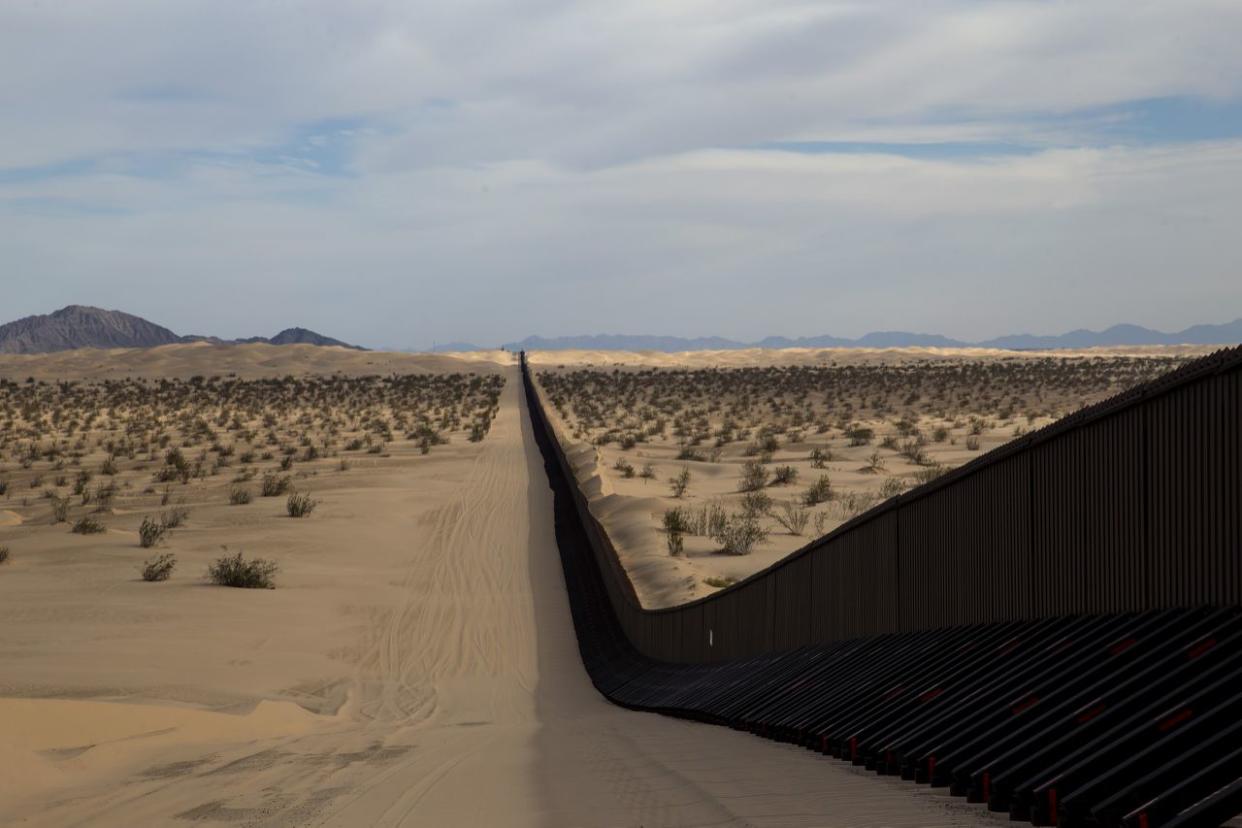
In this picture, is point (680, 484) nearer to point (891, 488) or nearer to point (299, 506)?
point (891, 488)

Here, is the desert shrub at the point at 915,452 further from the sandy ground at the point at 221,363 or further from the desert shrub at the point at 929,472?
the sandy ground at the point at 221,363

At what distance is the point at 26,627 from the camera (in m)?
21.4

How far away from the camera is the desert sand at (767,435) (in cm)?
3083

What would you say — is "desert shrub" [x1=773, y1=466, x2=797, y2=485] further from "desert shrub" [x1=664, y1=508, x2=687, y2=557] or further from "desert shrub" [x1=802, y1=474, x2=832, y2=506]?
"desert shrub" [x1=664, y1=508, x2=687, y2=557]

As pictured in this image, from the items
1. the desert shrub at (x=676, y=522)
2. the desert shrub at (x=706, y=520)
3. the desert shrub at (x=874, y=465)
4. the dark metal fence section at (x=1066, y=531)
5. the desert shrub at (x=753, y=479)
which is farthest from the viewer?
the desert shrub at (x=874, y=465)

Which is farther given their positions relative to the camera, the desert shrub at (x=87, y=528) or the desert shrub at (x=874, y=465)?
the desert shrub at (x=874, y=465)

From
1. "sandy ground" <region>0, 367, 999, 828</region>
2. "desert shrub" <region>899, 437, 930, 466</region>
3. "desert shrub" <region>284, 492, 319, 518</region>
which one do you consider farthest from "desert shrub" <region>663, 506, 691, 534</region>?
"desert shrub" <region>899, 437, 930, 466</region>

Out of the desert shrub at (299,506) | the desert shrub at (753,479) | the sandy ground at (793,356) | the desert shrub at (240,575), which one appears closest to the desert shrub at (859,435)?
the desert shrub at (753,479)

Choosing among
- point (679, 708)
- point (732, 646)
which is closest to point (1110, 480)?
point (679, 708)

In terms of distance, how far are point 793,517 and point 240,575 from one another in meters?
12.7

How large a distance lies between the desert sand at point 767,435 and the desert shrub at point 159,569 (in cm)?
888

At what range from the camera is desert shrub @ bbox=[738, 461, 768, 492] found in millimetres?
39594

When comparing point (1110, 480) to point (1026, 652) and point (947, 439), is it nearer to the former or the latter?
point (1026, 652)

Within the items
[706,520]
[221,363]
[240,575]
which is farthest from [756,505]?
[221,363]
